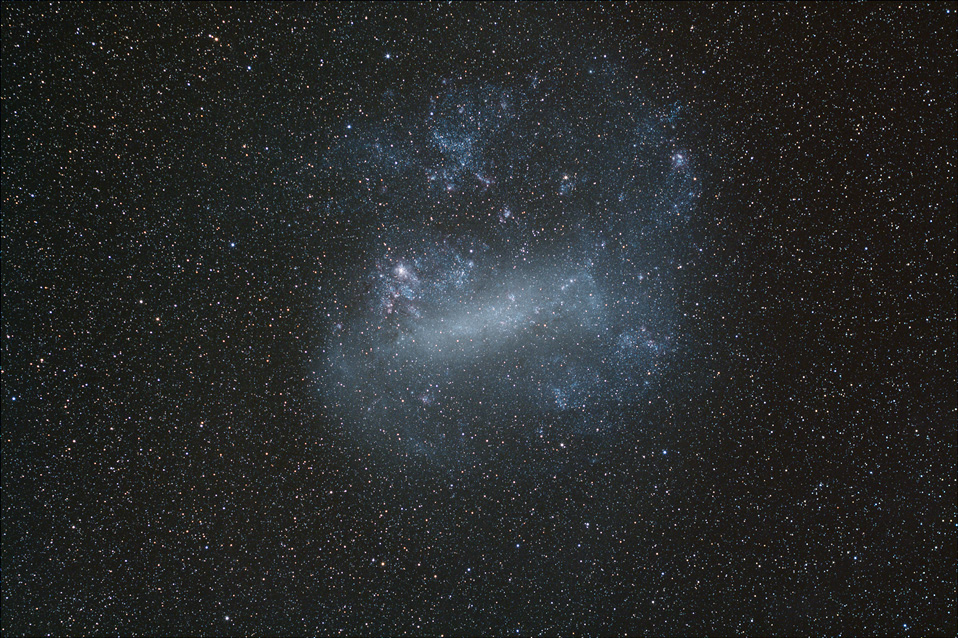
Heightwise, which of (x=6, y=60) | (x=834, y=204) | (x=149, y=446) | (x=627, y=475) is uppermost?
(x=6, y=60)

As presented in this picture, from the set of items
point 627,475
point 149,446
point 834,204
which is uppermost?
point 834,204

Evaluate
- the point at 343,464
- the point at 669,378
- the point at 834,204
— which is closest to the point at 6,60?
the point at 343,464

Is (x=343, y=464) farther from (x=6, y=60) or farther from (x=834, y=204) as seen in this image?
(x=834, y=204)

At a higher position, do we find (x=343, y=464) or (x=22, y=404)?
(x=22, y=404)

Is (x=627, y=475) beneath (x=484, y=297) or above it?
beneath

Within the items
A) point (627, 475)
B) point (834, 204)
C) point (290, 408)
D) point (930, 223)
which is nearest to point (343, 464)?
point (290, 408)

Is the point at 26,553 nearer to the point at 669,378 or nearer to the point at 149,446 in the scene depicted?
the point at 149,446
